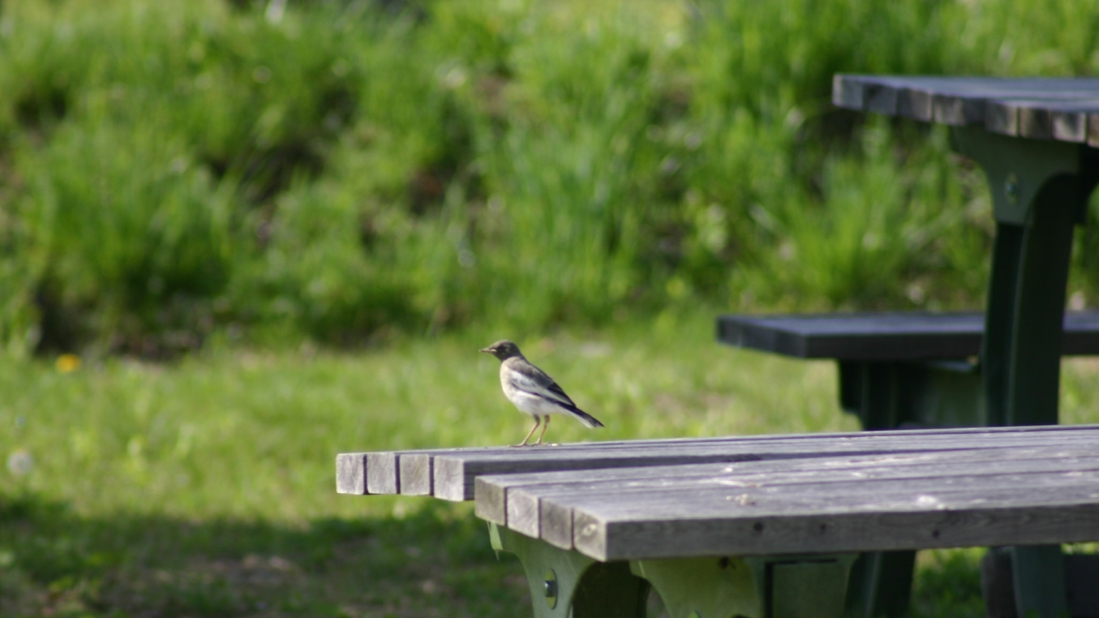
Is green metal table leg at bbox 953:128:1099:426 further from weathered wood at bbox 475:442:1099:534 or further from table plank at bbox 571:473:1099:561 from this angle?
table plank at bbox 571:473:1099:561

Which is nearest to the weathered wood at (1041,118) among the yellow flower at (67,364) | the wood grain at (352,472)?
the wood grain at (352,472)

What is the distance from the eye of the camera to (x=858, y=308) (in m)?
8.38

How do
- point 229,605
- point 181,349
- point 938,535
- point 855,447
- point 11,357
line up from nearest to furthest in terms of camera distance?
point 938,535, point 855,447, point 229,605, point 11,357, point 181,349

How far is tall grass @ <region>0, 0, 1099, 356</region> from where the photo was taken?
28.0 feet

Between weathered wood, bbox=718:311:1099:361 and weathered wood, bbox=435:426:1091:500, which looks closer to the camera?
weathered wood, bbox=435:426:1091:500

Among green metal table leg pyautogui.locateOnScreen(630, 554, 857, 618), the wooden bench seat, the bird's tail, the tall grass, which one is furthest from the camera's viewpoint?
the tall grass

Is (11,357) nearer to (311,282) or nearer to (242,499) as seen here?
(311,282)

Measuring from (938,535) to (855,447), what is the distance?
583 mm

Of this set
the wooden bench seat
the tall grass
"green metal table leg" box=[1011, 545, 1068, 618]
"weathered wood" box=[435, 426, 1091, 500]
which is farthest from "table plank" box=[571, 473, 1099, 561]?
the tall grass

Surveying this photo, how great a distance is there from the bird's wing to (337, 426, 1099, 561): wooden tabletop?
0.70 meters

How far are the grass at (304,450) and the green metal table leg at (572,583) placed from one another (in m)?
2.13

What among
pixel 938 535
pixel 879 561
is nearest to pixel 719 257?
pixel 879 561

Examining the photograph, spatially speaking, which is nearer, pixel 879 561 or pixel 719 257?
pixel 879 561

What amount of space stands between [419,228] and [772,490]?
23.3ft
